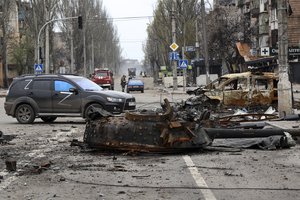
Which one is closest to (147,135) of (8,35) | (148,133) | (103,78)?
(148,133)

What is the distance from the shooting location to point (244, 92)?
20.3 metres

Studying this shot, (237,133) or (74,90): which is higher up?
(74,90)

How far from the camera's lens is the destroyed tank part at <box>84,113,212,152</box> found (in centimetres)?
998

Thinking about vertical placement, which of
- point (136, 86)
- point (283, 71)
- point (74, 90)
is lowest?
point (136, 86)

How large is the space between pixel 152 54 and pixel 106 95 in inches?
3757

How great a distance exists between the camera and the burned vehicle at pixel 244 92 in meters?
20.1

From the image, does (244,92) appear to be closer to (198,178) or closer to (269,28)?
(198,178)

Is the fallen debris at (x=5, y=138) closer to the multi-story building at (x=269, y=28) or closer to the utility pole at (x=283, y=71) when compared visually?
the utility pole at (x=283, y=71)

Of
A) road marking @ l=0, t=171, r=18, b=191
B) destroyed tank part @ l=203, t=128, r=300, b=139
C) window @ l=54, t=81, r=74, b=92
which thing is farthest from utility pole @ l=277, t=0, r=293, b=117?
road marking @ l=0, t=171, r=18, b=191

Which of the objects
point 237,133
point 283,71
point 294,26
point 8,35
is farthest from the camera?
point 8,35

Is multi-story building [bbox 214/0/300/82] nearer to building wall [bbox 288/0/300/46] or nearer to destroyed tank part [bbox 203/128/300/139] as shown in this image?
building wall [bbox 288/0/300/46]

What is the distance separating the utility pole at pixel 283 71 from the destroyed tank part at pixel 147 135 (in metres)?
6.37

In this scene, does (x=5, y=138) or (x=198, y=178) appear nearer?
(x=198, y=178)

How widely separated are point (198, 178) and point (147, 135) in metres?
2.38
